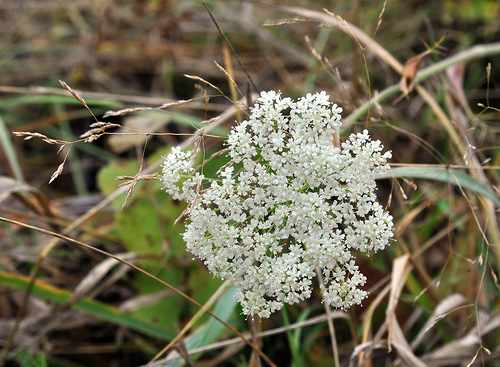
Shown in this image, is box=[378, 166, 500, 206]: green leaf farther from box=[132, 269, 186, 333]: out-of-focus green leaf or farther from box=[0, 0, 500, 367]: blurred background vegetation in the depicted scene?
box=[132, 269, 186, 333]: out-of-focus green leaf

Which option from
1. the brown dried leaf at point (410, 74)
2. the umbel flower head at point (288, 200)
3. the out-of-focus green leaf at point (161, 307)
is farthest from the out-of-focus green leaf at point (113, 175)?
the brown dried leaf at point (410, 74)

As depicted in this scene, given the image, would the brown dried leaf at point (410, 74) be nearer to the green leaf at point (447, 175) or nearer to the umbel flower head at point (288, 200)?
the green leaf at point (447, 175)

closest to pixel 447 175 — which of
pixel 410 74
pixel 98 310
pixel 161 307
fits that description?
pixel 410 74

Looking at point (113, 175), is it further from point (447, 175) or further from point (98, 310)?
point (447, 175)

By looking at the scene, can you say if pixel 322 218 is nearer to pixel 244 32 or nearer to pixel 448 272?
pixel 448 272

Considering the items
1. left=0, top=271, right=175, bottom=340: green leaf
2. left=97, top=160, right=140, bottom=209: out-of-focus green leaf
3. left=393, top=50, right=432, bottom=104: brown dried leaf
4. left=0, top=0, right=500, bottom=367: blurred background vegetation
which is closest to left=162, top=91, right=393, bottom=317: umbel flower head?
left=0, top=0, right=500, bottom=367: blurred background vegetation

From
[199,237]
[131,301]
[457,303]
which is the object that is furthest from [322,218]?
[131,301]
